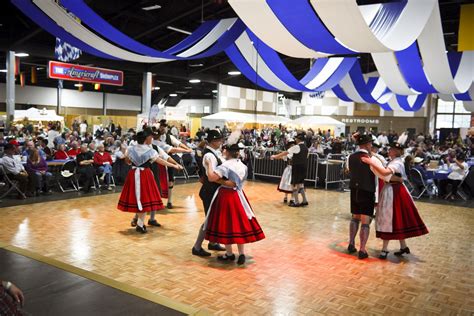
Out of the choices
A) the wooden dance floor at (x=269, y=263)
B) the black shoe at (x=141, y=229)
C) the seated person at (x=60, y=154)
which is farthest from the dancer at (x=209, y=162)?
the seated person at (x=60, y=154)

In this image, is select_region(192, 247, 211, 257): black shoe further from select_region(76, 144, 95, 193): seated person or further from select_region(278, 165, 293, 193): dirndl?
select_region(76, 144, 95, 193): seated person

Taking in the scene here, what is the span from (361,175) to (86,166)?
5.49m

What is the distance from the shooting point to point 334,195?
334 inches

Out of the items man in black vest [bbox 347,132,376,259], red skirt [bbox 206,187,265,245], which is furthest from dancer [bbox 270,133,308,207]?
red skirt [bbox 206,187,265,245]

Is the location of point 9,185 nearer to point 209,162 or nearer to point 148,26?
point 209,162

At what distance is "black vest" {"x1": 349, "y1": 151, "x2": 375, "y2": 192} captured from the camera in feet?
13.6

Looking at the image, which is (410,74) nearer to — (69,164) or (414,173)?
(414,173)

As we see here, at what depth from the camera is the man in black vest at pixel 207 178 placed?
3818mm

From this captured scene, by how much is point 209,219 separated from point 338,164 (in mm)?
6439

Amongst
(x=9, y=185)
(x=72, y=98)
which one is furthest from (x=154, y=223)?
(x=72, y=98)

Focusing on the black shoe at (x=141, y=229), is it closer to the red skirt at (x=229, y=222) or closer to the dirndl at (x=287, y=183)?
the red skirt at (x=229, y=222)

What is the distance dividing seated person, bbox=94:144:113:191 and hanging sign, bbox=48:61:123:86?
6.01m

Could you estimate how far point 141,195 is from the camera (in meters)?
4.85

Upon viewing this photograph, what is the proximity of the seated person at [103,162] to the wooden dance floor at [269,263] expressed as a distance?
64.5 inches
